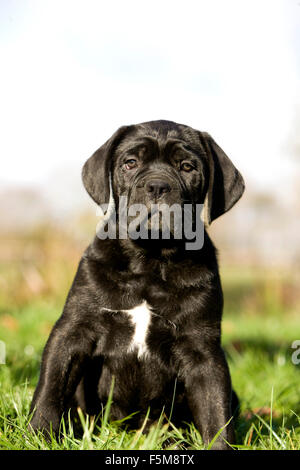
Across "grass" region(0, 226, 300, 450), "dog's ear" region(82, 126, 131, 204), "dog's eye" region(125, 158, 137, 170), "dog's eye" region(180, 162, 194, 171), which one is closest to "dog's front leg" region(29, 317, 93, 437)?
"grass" region(0, 226, 300, 450)

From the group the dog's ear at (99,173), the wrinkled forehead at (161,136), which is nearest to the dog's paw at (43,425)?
the dog's ear at (99,173)

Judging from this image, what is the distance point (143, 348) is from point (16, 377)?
1.37 meters

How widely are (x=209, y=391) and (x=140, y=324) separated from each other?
488 millimetres

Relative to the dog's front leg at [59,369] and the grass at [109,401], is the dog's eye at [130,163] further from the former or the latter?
the grass at [109,401]

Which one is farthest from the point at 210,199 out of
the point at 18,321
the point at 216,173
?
the point at 18,321

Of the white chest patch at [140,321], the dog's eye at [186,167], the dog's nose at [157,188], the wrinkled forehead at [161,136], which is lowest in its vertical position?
the white chest patch at [140,321]

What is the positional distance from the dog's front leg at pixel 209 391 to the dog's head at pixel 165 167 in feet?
2.64

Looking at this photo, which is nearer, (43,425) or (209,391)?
(43,425)

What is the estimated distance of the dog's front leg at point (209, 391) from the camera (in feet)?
8.93

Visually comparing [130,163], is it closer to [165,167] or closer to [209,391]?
[165,167]

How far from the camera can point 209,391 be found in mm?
2770

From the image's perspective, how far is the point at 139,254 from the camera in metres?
3.05

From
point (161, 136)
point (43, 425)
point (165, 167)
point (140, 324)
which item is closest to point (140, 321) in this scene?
point (140, 324)

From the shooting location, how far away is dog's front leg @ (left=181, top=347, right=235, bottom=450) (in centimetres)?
272
